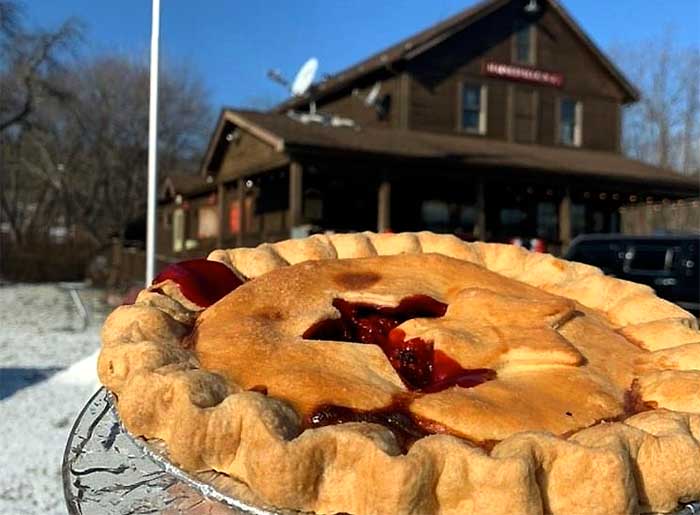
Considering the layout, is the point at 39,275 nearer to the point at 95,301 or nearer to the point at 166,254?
the point at 166,254

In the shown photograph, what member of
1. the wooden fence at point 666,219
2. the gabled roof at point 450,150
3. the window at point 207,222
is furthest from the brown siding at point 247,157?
the wooden fence at point 666,219

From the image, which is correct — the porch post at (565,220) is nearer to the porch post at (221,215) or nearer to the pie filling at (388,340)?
the porch post at (221,215)

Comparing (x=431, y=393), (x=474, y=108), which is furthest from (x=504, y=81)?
(x=431, y=393)

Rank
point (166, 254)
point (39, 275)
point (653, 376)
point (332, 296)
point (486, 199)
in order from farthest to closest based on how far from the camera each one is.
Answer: point (39, 275) < point (166, 254) < point (486, 199) < point (332, 296) < point (653, 376)

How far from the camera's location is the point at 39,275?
33.7 m

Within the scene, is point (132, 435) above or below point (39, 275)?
above

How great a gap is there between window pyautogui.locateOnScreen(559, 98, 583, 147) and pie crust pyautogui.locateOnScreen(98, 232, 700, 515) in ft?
73.1

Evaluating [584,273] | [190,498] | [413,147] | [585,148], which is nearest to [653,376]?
[584,273]

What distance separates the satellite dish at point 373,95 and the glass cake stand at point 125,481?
63.3 feet

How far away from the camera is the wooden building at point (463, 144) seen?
1895 cm

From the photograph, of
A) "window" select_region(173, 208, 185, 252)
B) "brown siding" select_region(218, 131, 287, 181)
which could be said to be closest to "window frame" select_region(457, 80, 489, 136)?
"brown siding" select_region(218, 131, 287, 181)

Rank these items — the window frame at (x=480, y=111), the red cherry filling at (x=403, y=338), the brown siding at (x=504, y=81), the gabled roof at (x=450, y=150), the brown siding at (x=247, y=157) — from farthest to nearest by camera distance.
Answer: the window frame at (x=480, y=111) < the brown siding at (x=504, y=81) < the brown siding at (x=247, y=157) < the gabled roof at (x=450, y=150) < the red cherry filling at (x=403, y=338)

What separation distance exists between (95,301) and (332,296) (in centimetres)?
2129

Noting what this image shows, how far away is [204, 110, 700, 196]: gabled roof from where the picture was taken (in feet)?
55.9
